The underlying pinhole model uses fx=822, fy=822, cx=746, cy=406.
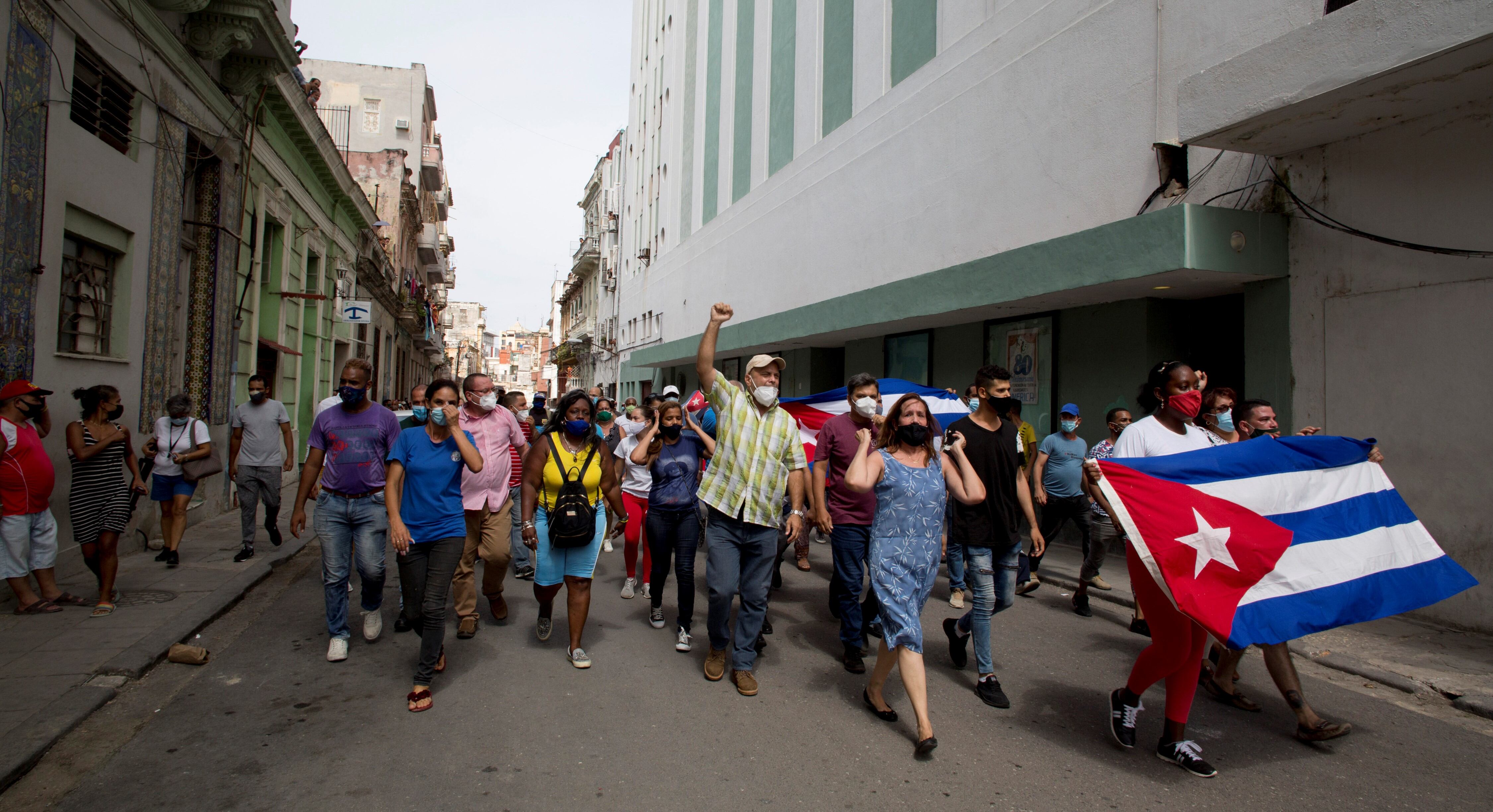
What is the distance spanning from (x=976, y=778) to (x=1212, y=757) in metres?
1.25

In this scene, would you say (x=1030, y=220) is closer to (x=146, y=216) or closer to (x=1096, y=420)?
(x=1096, y=420)

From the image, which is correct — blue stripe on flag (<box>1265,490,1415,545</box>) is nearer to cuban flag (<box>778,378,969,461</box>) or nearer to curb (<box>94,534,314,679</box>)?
cuban flag (<box>778,378,969,461</box>)

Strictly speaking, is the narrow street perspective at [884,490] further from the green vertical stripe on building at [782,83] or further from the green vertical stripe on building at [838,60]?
the green vertical stripe on building at [782,83]

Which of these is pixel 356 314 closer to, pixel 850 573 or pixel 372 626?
pixel 372 626

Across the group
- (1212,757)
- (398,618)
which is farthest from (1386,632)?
(398,618)

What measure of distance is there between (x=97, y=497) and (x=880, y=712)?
596 cm

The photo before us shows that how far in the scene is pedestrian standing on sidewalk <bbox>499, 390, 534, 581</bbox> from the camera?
6840 millimetres

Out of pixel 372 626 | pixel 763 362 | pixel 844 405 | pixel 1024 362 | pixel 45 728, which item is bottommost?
pixel 45 728

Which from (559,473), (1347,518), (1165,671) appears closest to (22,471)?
(559,473)

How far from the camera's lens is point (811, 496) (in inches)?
208

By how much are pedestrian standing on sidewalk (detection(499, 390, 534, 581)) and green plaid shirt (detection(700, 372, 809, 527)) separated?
190 centimetres

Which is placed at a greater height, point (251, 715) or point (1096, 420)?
point (1096, 420)

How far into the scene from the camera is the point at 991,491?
4867mm

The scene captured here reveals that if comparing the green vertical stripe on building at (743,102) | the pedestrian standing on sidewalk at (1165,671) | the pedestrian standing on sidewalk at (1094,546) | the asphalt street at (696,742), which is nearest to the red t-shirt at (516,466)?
the asphalt street at (696,742)
